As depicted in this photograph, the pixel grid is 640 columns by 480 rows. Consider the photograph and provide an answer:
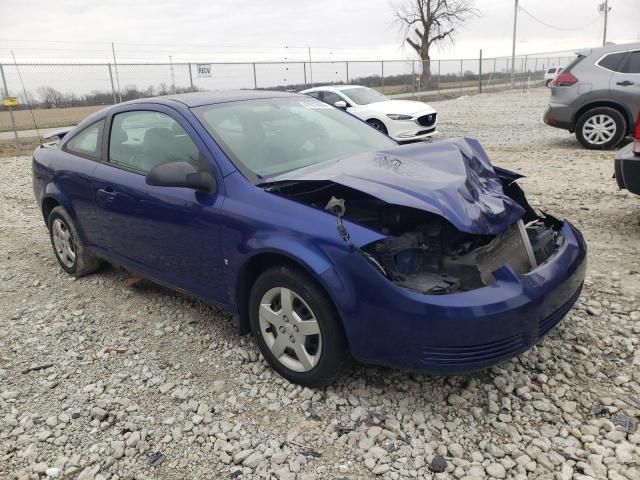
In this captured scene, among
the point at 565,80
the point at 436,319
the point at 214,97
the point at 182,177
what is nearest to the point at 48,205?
the point at 214,97

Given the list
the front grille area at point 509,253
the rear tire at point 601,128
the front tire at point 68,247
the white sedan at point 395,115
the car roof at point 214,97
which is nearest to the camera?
the front grille area at point 509,253

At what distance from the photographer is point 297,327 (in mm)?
2770

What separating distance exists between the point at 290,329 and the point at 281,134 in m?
1.36

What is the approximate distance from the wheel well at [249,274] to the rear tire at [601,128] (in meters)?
8.27

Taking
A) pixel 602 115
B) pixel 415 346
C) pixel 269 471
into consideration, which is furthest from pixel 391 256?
pixel 602 115

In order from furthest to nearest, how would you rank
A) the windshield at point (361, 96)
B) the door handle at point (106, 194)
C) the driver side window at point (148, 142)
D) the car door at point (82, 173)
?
the windshield at point (361, 96)
the car door at point (82, 173)
the door handle at point (106, 194)
the driver side window at point (148, 142)

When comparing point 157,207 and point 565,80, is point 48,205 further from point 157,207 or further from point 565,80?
point 565,80

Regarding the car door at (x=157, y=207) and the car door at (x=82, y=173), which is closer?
the car door at (x=157, y=207)

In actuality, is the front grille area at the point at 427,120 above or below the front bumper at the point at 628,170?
below

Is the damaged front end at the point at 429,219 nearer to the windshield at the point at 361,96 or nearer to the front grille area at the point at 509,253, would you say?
the front grille area at the point at 509,253

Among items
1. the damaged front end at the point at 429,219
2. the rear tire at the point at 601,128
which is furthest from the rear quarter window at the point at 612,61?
the damaged front end at the point at 429,219

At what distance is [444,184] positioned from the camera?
2.74 m

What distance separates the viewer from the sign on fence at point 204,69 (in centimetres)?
1885

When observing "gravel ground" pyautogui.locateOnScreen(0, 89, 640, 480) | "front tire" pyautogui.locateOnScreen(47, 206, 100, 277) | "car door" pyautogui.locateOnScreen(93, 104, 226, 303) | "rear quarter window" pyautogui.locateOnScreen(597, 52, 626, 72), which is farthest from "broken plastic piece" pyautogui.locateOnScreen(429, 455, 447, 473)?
"rear quarter window" pyautogui.locateOnScreen(597, 52, 626, 72)
